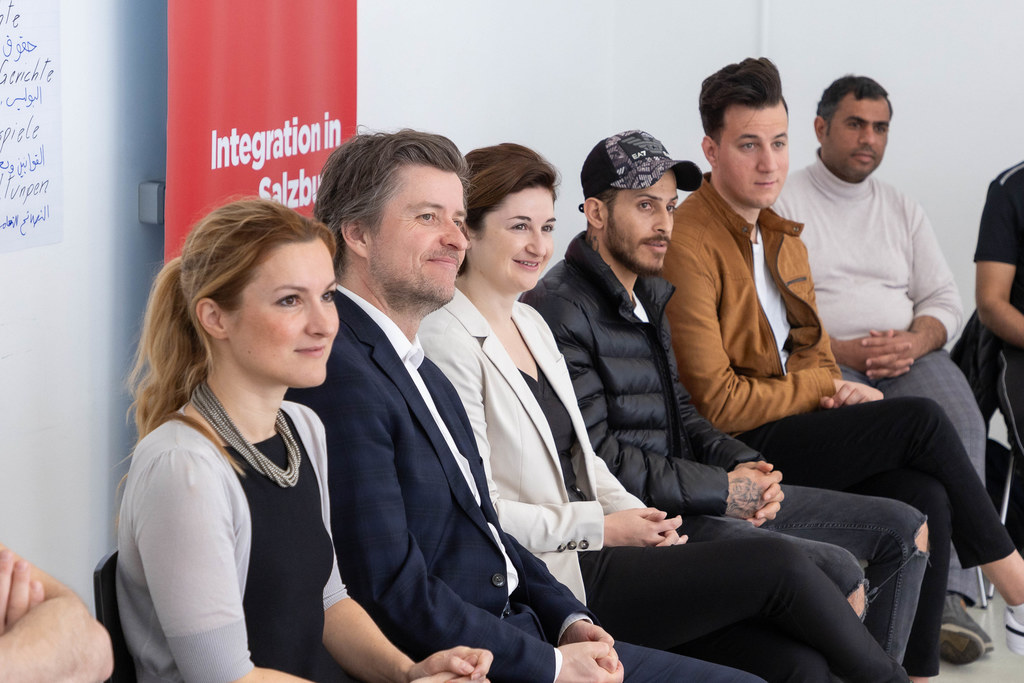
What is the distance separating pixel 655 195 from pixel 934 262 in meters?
1.55

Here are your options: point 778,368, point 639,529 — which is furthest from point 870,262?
point 639,529

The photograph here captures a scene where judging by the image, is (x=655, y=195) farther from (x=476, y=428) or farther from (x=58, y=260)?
(x=58, y=260)

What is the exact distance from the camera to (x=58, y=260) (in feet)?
7.41

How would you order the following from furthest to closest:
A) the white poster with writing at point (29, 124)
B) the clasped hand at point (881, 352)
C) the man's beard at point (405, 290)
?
1. the clasped hand at point (881, 352)
2. the white poster with writing at point (29, 124)
3. the man's beard at point (405, 290)

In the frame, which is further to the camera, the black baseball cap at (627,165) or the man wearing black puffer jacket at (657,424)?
the black baseball cap at (627,165)

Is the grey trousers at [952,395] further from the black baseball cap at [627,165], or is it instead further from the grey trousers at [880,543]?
the black baseball cap at [627,165]

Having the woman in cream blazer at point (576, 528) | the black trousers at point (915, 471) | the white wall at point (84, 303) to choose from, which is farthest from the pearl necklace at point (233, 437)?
the black trousers at point (915, 471)

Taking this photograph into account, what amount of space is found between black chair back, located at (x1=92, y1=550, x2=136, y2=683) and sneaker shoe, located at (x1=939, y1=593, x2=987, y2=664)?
2.47m

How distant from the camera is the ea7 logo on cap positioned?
2.88m

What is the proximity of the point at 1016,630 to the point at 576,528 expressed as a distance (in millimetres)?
1467

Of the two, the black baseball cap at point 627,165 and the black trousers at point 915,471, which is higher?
the black baseball cap at point 627,165

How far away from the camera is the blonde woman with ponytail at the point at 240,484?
4.49ft

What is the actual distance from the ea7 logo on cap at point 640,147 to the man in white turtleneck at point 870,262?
46.1 inches

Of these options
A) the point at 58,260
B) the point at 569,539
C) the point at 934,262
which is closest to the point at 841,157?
the point at 934,262
